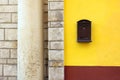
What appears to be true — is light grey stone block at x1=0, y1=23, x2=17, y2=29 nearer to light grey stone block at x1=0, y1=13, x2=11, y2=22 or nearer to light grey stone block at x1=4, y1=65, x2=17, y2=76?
light grey stone block at x1=0, y1=13, x2=11, y2=22

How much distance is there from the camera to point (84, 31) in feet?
22.4

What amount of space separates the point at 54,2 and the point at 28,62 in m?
1.45

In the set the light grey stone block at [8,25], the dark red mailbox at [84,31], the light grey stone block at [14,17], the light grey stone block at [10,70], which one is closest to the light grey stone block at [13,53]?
the light grey stone block at [10,70]

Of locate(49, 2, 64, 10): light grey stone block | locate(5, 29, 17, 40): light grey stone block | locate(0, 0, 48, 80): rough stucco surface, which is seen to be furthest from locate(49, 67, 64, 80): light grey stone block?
locate(49, 2, 64, 10): light grey stone block

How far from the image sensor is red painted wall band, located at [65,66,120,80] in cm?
688

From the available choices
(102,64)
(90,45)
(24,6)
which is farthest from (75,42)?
(24,6)

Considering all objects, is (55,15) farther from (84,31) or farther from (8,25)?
(8,25)

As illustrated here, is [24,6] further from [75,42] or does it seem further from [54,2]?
[75,42]

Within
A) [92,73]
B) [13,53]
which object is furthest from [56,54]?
[13,53]

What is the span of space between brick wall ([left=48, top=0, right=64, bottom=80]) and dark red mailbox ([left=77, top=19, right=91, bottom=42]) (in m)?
0.38

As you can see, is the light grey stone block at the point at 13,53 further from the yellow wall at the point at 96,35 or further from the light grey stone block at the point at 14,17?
the yellow wall at the point at 96,35

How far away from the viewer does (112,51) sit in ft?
22.6

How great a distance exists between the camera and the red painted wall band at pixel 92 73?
22.6ft

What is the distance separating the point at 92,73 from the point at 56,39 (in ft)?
3.59
